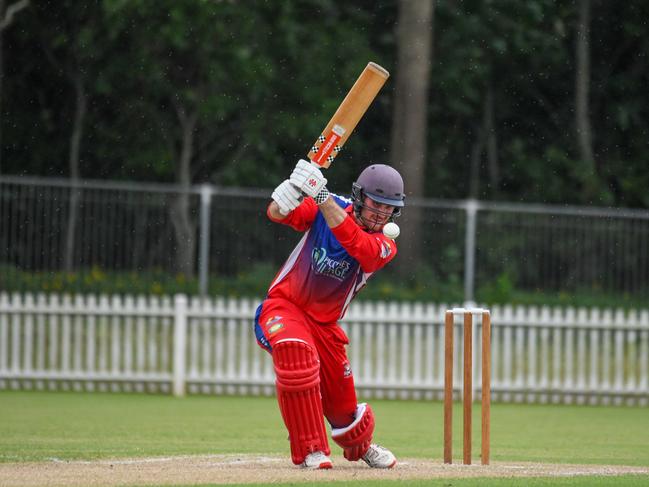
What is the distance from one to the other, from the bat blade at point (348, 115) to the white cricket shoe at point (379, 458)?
1661 mm

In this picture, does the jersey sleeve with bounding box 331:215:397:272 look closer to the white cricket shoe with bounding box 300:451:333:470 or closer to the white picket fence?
the white cricket shoe with bounding box 300:451:333:470

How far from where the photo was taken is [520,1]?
23516mm

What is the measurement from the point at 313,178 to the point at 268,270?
893cm

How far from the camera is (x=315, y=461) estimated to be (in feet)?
24.2

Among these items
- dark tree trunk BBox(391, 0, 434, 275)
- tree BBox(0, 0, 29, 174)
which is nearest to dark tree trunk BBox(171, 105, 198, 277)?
dark tree trunk BBox(391, 0, 434, 275)

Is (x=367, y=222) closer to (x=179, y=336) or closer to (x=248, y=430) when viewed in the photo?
(x=248, y=430)

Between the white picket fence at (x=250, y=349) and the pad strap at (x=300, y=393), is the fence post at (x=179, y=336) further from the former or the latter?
the pad strap at (x=300, y=393)

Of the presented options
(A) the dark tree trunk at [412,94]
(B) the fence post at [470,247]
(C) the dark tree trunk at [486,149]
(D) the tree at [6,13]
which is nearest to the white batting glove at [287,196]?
(B) the fence post at [470,247]

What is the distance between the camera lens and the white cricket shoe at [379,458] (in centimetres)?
774

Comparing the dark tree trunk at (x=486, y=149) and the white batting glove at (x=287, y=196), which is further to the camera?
the dark tree trunk at (x=486, y=149)

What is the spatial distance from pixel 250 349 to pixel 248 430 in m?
3.93

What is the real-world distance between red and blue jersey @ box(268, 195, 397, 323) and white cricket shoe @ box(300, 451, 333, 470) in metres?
0.74

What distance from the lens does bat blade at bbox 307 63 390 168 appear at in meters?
7.41

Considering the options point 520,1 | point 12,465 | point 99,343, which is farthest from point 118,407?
point 520,1
